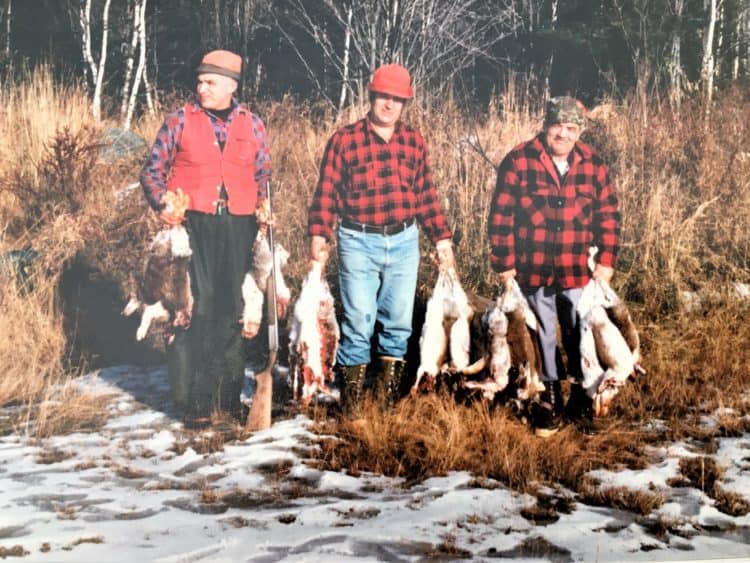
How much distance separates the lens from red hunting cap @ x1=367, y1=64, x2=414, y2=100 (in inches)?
175

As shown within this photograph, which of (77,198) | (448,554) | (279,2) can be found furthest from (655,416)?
(77,198)

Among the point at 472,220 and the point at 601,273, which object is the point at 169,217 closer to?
the point at 472,220

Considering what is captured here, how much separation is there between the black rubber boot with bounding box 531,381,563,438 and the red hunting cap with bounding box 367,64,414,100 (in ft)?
5.64

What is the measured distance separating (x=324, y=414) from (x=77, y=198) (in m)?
1.71

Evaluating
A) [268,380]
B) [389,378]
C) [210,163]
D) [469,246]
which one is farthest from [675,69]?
[268,380]

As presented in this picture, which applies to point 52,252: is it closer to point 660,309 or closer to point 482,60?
point 482,60

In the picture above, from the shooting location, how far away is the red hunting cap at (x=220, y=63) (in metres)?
4.29

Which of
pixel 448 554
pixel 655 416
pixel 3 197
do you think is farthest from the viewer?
pixel 655 416

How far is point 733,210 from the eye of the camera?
16.2 feet

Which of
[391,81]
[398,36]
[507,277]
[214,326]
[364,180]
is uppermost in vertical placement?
[398,36]

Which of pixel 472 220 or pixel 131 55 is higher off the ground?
pixel 131 55

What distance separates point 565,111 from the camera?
4461 millimetres

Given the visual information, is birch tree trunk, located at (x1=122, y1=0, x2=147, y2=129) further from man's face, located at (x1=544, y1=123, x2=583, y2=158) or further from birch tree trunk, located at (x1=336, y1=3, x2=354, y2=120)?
man's face, located at (x1=544, y1=123, x2=583, y2=158)

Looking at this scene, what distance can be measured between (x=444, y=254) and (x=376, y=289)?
409 millimetres
